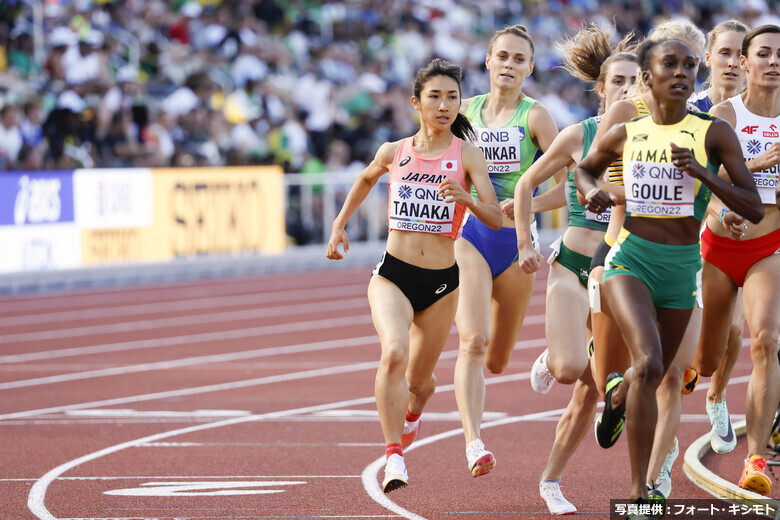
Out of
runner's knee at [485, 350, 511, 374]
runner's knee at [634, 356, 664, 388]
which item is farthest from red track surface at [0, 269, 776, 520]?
runner's knee at [634, 356, 664, 388]

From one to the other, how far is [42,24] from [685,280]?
17056mm

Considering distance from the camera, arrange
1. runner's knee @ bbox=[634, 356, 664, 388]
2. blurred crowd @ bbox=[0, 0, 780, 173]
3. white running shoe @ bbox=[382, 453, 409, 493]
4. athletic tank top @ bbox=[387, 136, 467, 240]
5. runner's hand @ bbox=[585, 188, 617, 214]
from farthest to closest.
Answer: blurred crowd @ bbox=[0, 0, 780, 173], athletic tank top @ bbox=[387, 136, 467, 240], white running shoe @ bbox=[382, 453, 409, 493], runner's hand @ bbox=[585, 188, 617, 214], runner's knee @ bbox=[634, 356, 664, 388]

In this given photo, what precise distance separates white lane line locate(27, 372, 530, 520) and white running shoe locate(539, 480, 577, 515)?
8.09ft

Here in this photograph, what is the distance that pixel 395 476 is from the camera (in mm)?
6770

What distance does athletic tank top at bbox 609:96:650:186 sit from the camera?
6879 mm

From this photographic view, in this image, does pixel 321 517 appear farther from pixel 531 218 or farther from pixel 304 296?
pixel 304 296

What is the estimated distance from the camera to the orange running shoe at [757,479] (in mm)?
6848

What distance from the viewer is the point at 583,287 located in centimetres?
730

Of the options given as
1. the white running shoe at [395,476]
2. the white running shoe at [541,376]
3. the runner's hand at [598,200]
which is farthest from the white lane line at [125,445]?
the runner's hand at [598,200]

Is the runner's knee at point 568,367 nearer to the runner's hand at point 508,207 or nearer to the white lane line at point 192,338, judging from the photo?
the runner's hand at point 508,207

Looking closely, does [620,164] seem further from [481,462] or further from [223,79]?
[223,79]

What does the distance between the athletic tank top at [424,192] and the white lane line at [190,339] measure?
24.0ft

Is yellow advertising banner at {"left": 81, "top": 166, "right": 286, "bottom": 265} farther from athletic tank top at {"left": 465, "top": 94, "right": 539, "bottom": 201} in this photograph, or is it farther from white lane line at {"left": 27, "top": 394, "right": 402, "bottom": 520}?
athletic tank top at {"left": 465, "top": 94, "right": 539, "bottom": 201}

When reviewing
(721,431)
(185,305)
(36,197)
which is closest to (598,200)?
(721,431)
